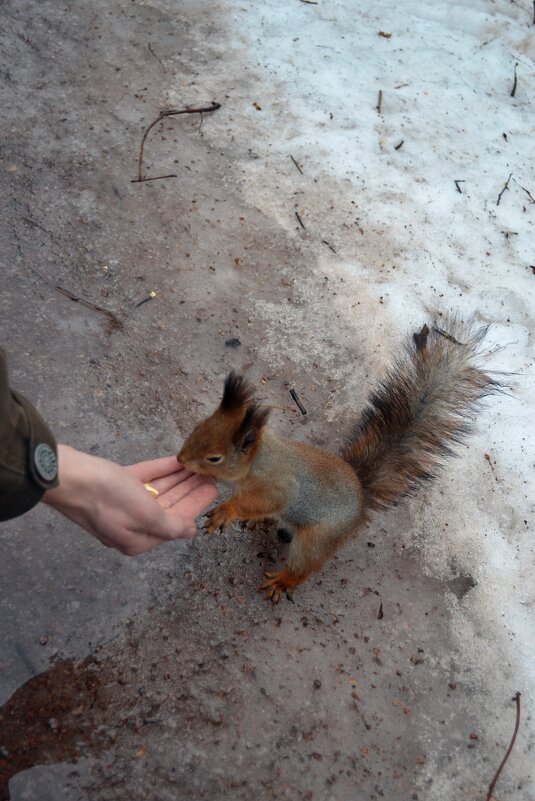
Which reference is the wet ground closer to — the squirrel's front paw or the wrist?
the squirrel's front paw

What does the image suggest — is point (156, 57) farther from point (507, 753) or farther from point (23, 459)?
point (507, 753)

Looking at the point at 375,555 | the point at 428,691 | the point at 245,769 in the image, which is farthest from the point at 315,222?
the point at 245,769

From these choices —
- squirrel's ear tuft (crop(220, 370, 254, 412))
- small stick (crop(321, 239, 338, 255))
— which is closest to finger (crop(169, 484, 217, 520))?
squirrel's ear tuft (crop(220, 370, 254, 412))

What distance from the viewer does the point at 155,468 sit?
72.4 inches

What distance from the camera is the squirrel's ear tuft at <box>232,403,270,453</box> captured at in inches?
67.3

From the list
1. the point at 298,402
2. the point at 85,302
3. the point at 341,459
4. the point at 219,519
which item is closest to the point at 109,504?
the point at 219,519

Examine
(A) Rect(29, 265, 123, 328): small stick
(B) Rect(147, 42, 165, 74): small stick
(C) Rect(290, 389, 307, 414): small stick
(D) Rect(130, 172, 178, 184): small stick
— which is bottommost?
(C) Rect(290, 389, 307, 414): small stick

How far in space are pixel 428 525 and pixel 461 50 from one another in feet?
9.46

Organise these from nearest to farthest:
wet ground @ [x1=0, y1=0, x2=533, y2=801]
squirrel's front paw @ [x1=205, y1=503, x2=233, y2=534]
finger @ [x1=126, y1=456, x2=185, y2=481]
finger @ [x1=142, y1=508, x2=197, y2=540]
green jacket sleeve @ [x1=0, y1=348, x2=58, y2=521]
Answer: green jacket sleeve @ [x1=0, y1=348, x2=58, y2=521] → finger @ [x1=142, y1=508, x2=197, y2=540] → wet ground @ [x1=0, y1=0, x2=533, y2=801] → finger @ [x1=126, y1=456, x2=185, y2=481] → squirrel's front paw @ [x1=205, y1=503, x2=233, y2=534]

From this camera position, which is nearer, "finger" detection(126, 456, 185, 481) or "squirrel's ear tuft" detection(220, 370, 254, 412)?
"squirrel's ear tuft" detection(220, 370, 254, 412)

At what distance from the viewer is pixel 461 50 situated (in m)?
3.78

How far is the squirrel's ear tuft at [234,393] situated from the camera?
1.67 meters

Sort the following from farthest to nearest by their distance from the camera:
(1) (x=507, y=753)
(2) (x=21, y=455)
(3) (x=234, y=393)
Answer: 1. (1) (x=507, y=753)
2. (3) (x=234, y=393)
3. (2) (x=21, y=455)

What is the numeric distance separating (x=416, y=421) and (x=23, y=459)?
48.0 inches
